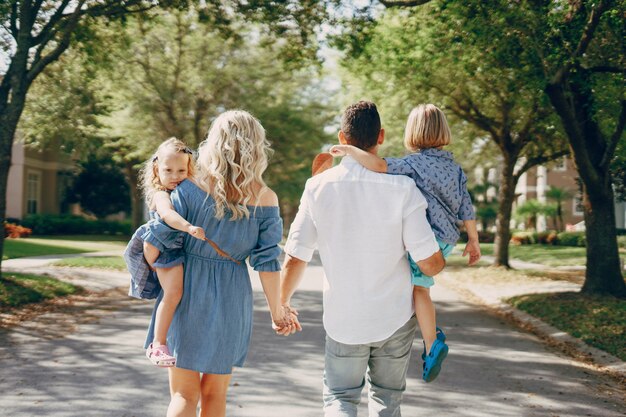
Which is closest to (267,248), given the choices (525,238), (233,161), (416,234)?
(233,161)

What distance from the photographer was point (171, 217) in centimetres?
372

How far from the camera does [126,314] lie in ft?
38.1

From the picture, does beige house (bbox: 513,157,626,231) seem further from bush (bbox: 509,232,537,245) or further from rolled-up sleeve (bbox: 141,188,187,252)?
rolled-up sleeve (bbox: 141,188,187,252)

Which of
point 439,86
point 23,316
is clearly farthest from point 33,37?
point 439,86

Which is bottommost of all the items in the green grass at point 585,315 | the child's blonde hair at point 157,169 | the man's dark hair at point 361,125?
the green grass at point 585,315

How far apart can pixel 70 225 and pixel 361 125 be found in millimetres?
38548

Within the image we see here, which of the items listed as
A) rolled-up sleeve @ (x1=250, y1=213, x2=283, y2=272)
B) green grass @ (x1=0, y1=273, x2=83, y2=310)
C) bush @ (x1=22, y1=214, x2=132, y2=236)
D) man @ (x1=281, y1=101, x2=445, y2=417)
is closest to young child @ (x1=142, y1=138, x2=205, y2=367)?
rolled-up sleeve @ (x1=250, y1=213, x2=283, y2=272)

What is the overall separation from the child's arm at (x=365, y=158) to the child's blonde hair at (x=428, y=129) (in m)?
0.44

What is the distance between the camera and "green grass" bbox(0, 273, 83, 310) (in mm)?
11904

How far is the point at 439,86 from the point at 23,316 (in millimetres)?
11886

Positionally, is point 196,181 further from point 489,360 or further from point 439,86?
point 439,86

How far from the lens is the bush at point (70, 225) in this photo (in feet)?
125

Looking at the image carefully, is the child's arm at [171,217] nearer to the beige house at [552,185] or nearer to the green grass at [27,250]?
the green grass at [27,250]

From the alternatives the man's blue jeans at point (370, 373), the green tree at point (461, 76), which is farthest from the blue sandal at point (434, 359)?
the green tree at point (461, 76)
